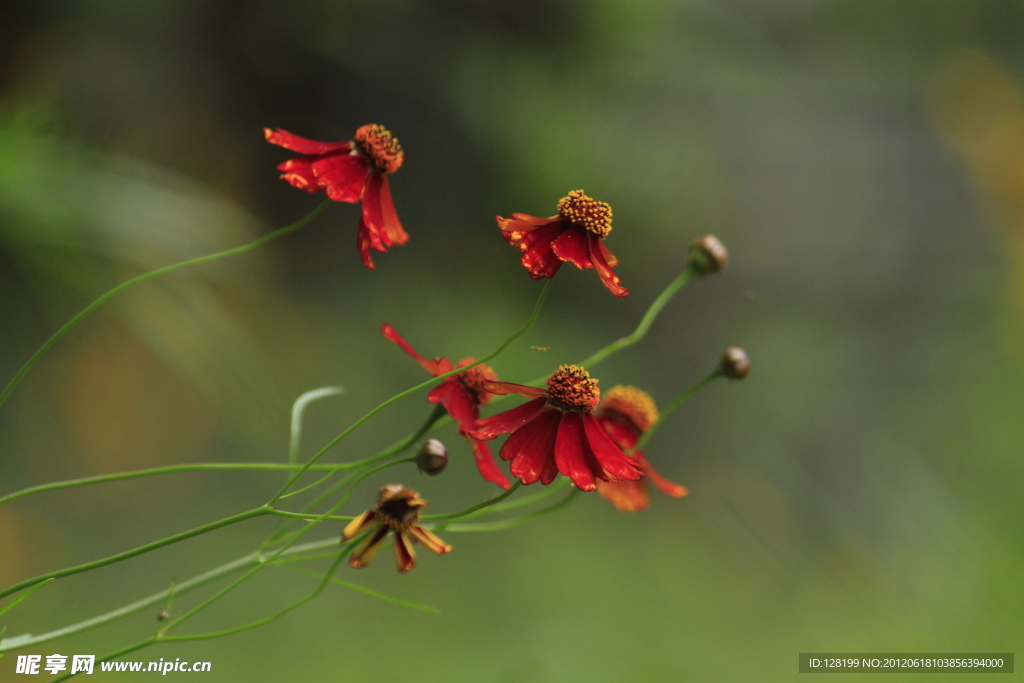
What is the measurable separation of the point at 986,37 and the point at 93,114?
2.30 m

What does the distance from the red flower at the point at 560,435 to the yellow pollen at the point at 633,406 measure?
0.37 ft

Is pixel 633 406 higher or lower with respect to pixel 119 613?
higher

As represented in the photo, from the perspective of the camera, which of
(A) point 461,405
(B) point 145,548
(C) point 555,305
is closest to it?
(B) point 145,548

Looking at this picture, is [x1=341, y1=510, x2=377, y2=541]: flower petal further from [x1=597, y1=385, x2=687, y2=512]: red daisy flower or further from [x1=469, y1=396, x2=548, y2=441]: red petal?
[x1=597, y1=385, x2=687, y2=512]: red daisy flower

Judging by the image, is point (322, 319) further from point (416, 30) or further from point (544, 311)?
point (416, 30)

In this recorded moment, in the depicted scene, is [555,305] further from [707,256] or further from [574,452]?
[574,452]

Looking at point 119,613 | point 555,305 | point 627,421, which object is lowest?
point 119,613

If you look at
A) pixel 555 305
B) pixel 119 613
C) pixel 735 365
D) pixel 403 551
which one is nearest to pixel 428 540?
pixel 403 551

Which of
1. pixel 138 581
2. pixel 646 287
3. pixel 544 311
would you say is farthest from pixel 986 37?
pixel 138 581

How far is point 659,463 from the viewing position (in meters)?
1.88

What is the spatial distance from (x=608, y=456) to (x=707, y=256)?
7.2 inches

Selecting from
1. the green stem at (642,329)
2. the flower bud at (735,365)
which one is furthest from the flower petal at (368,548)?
the flower bud at (735,365)

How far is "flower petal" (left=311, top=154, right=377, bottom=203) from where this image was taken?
35 centimetres

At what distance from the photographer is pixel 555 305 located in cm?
183
